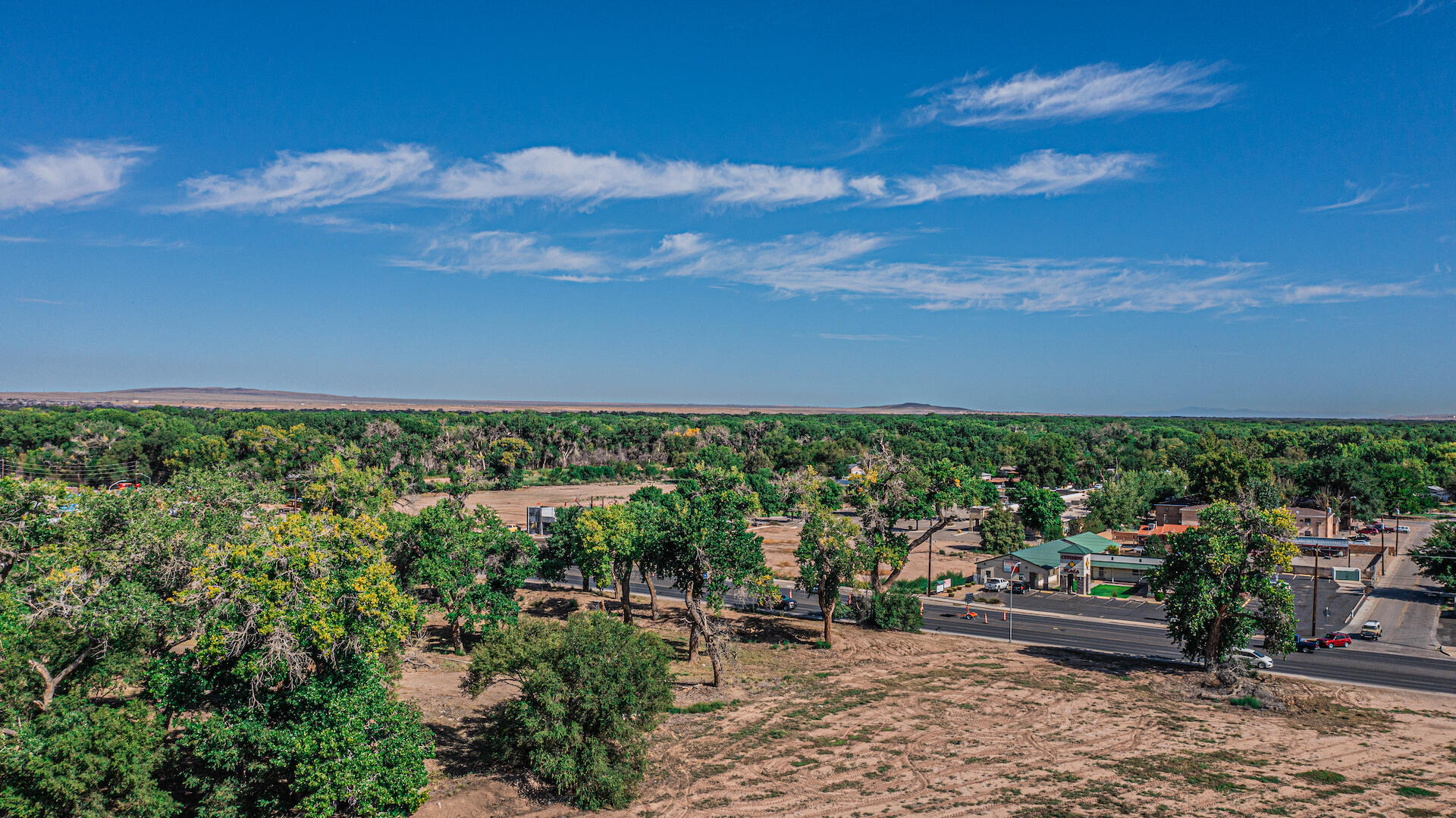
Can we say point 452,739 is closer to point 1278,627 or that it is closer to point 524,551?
point 524,551

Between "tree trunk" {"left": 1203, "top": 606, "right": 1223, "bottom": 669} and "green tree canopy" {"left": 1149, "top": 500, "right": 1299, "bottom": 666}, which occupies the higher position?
"green tree canopy" {"left": 1149, "top": 500, "right": 1299, "bottom": 666}

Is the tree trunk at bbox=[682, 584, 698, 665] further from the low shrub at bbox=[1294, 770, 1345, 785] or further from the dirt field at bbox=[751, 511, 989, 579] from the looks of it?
the low shrub at bbox=[1294, 770, 1345, 785]

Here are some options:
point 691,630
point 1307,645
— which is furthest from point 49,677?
point 1307,645

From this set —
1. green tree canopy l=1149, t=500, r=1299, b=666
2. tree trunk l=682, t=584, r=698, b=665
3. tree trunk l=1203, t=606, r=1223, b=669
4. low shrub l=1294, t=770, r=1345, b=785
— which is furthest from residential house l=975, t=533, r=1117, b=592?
low shrub l=1294, t=770, r=1345, b=785

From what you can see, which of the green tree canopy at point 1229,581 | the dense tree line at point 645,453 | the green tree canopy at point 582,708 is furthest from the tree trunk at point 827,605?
the dense tree line at point 645,453

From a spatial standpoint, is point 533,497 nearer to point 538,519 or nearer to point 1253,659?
point 538,519

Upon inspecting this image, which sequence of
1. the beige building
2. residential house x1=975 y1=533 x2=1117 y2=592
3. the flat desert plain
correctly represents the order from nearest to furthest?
1. residential house x1=975 y1=533 x2=1117 y2=592
2. the flat desert plain
3. the beige building
